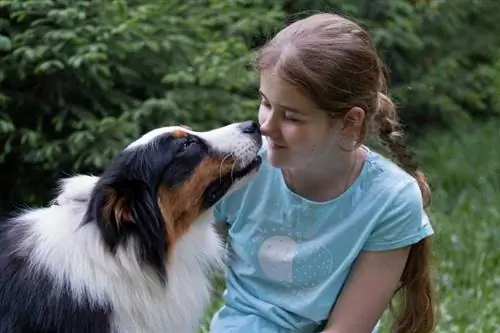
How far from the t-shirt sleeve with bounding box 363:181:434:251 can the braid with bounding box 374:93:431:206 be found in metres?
0.22

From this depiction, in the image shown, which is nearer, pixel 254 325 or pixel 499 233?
pixel 254 325

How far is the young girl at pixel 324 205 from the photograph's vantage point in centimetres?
282

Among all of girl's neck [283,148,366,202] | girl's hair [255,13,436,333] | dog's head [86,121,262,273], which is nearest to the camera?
girl's hair [255,13,436,333]

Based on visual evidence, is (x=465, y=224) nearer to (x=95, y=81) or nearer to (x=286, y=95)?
(x=95, y=81)

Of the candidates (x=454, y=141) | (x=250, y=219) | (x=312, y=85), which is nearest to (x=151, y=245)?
(x=250, y=219)

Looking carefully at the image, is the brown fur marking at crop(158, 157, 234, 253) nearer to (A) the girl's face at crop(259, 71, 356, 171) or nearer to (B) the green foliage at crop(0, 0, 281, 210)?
(A) the girl's face at crop(259, 71, 356, 171)

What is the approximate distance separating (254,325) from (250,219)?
327 millimetres

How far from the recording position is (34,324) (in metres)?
2.90

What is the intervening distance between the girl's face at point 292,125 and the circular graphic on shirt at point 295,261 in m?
0.28

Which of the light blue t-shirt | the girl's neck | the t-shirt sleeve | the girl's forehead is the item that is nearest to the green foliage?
the light blue t-shirt

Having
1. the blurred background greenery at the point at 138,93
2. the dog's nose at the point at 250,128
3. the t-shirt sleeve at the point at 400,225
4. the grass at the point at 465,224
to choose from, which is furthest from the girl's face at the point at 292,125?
the blurred background greenery at the point at 138,93

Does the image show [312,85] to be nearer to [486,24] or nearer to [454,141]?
[454,141]

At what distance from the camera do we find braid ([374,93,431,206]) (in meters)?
3.06

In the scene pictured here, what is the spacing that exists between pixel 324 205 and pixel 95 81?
2.56 m
